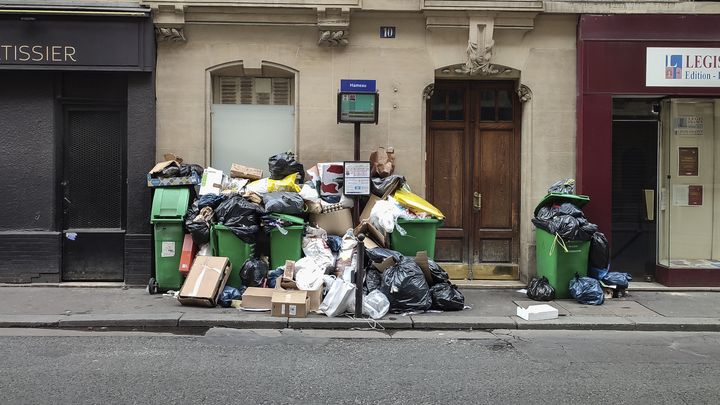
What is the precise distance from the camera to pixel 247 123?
982 cm

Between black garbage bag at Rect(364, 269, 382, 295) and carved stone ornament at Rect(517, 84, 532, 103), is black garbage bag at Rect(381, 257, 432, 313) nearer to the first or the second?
black garbage bag at Rect(364, 269, 382, 295)

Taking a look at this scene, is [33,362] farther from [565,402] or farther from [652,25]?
[652,25]

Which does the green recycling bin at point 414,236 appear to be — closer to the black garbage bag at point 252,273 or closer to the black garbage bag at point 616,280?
the black garbage bag at point 252,273

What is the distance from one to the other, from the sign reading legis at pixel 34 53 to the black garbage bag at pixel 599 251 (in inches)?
328

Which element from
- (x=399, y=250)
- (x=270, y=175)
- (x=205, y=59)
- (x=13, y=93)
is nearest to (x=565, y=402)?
(x=399, y=250)

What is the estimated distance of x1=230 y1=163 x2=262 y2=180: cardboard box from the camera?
925 cm

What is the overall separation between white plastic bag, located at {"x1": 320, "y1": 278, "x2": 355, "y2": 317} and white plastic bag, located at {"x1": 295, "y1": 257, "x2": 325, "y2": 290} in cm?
29

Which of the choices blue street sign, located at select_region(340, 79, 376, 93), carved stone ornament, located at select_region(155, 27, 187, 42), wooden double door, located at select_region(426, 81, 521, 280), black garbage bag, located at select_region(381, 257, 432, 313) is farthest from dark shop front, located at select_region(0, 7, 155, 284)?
wooden double door, located at select_region(426, 81, 521, 280)

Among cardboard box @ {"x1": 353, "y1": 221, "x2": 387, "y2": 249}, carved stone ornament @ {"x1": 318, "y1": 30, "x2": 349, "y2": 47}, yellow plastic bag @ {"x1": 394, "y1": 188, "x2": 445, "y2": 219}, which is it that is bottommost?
cardboard box @ {"x1": 353, "y1": 221, "x2": 387, "y2": 249}

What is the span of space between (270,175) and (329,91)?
65.0 inches

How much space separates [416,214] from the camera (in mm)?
8695

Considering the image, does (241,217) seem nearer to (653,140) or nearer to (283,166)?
(283,166)

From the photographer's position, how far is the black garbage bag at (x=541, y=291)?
8.66m

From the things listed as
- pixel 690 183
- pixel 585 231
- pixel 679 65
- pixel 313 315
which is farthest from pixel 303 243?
pixel 690 183
